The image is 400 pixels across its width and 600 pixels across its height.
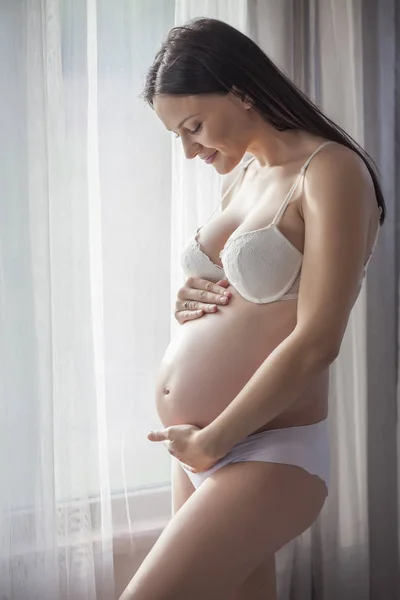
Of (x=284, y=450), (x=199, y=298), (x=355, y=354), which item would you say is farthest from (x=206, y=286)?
(x=355, y=354)

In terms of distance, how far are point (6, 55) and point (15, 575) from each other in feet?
3.98

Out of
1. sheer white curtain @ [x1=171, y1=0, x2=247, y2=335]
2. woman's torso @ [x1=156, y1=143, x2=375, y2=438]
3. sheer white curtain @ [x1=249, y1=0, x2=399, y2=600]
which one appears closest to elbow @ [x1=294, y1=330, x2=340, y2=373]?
woman's torso @ [x1=156, y1=143, x2=375, y2=438]

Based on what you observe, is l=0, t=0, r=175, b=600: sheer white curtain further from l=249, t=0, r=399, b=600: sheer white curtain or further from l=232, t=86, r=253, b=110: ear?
l=232, t=86, r=253, b=110: ear

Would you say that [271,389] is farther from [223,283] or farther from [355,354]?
[355,354]

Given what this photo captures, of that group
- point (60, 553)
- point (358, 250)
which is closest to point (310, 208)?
point (358, 250)

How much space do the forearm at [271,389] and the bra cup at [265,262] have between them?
120 millimetres

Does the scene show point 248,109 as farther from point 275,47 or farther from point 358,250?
point 275,47

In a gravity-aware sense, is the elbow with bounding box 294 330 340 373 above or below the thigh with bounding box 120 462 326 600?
above

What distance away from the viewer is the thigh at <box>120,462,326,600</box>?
126cm

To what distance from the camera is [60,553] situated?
188 cm

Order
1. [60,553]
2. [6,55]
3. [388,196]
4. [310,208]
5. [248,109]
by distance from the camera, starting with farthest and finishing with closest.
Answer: [388,196]
[60,553]
[6,55]
[248,109]
[310,208]

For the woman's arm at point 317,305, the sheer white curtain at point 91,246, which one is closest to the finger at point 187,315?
the woman's arm at point 317,305

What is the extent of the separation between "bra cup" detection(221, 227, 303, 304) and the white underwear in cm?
25

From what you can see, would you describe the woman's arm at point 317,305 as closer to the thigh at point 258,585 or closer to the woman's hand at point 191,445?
the woman's hand at point 191,445
